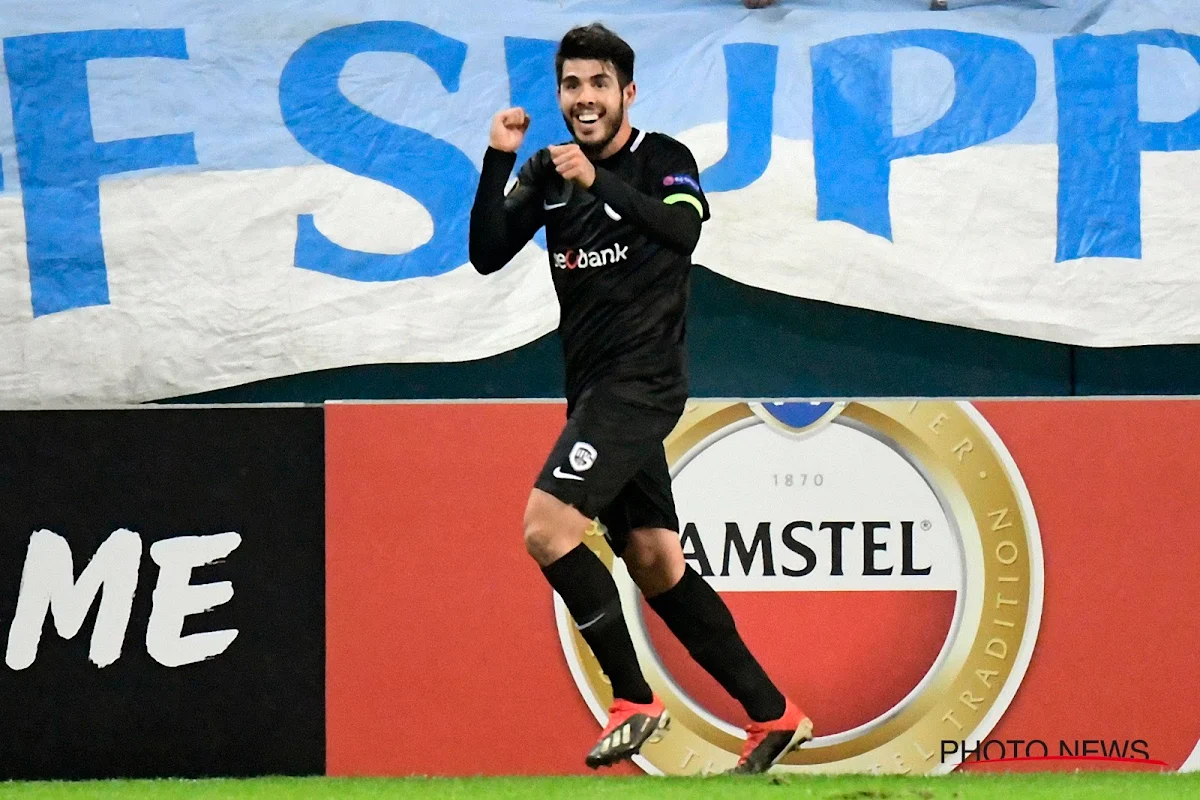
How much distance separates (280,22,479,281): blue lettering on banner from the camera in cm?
526

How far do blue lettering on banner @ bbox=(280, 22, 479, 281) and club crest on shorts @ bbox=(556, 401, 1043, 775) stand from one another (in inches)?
63.9

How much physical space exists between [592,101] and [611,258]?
0.34 metres

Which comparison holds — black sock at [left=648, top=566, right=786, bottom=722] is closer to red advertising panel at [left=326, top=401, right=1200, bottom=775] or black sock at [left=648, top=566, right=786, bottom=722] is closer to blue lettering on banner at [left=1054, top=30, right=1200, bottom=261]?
red advertising panel at [left=326, top=401, right=1200, bottom=775]

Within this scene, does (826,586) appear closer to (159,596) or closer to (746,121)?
(159,596)

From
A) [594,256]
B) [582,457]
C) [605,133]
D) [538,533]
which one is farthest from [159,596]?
[605,133]

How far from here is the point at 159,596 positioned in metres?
3.97

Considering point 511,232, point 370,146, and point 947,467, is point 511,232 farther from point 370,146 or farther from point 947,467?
point 370,146

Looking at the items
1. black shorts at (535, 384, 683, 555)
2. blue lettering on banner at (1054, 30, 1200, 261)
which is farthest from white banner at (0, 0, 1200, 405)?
black shorts at (535, 384, 683, 555)

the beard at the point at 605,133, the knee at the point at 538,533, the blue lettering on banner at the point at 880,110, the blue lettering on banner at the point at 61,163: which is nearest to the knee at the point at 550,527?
the knee at the point at 538,533

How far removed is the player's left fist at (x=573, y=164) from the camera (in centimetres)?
298

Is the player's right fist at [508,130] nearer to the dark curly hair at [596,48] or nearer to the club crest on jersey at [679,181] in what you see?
the dark curly hair at [596,48]

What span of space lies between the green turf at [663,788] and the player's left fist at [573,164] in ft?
4.18

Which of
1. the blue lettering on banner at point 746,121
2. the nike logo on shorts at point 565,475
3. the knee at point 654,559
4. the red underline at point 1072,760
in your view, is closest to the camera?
the nike logo on shorts at point 565,475

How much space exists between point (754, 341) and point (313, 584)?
234cm
